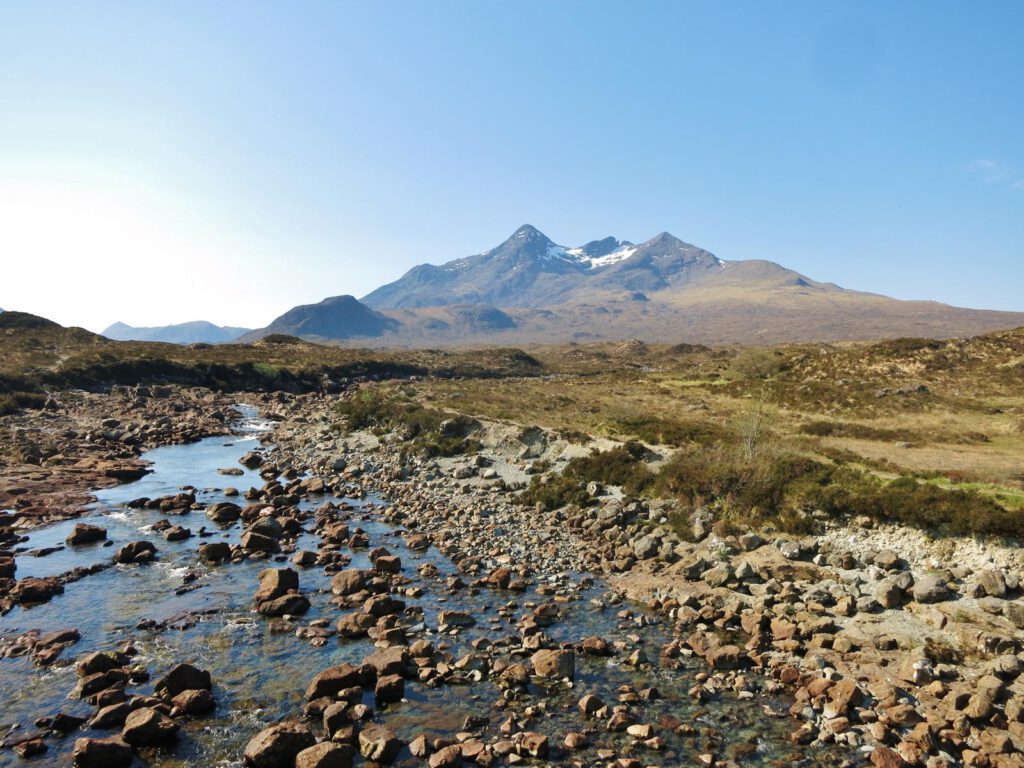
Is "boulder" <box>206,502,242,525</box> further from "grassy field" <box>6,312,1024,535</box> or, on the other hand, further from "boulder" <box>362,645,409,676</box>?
"boulder" <box>362,645,409,676</box>

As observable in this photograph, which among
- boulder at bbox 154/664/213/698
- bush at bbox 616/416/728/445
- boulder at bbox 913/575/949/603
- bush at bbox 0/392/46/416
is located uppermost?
bush at bbox 0/392/46/416

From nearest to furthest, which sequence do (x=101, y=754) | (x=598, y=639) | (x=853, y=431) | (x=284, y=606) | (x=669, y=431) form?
(x=101, y=754), (x=598, y=639), (x=284, y=606), (x=669, y=431), (x=853, y=431)

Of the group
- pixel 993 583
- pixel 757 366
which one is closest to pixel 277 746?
pixel 993 583

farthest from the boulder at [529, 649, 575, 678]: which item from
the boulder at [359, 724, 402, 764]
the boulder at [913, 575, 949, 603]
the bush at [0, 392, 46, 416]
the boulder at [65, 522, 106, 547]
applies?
the bush at [0, 392, 46, 416]

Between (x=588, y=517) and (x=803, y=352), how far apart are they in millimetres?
61034

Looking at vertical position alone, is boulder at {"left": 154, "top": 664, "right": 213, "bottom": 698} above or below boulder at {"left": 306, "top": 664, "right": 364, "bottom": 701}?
above

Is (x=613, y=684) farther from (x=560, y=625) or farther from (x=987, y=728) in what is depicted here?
(x=987, y=728)

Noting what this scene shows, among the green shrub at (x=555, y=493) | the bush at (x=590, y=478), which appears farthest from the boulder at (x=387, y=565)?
the bush at (x=590, y=478)

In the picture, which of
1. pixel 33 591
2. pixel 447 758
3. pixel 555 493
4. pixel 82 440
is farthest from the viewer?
pixel 82 440

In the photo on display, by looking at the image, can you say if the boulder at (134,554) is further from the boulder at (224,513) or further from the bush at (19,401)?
the bush at (19,401)

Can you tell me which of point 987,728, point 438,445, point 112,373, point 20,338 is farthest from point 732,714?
point 20,338

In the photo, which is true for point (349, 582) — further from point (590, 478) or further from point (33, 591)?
point (590, 478)

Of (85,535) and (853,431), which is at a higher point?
(853,431)

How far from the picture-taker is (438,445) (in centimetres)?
3819
